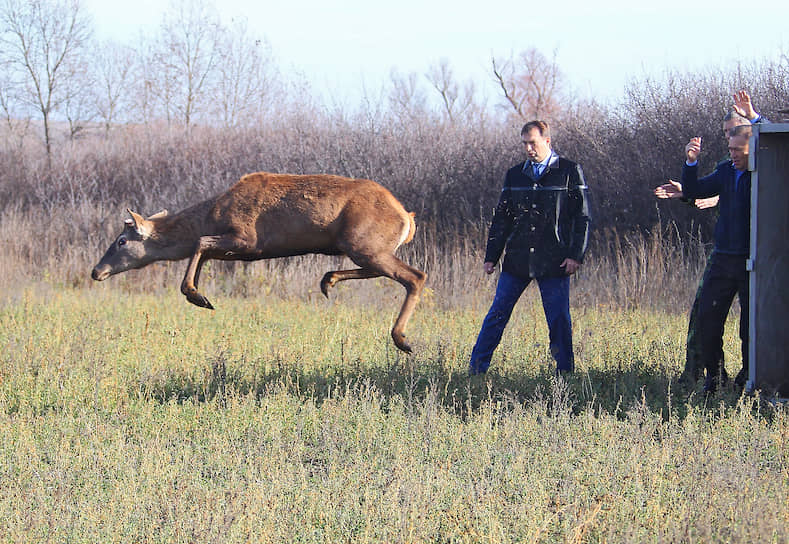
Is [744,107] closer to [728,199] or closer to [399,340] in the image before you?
[728,199]

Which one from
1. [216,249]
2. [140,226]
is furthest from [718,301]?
[140,226]

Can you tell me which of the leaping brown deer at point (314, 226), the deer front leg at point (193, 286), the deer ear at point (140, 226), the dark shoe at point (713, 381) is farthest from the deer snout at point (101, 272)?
the dark shoe at point (713, 381)

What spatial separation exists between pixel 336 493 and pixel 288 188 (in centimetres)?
352

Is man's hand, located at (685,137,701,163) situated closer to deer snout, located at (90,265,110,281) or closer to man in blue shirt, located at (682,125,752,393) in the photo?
man in blue shirt, located at (682,125,752,393)

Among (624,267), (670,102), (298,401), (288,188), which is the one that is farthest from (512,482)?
(670,102)

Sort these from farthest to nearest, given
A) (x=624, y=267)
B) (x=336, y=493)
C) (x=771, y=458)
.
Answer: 1. (x=624, y=267)
2. (x=771, y=458)
3. (x=336, y=493)

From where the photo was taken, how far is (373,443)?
6227mm

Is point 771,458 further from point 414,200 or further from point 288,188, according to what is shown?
point 414,200

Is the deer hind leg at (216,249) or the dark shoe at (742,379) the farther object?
the deer hind leg at (216,249)

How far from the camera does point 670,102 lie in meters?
16.0

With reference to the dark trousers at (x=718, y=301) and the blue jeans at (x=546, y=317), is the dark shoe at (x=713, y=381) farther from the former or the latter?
the blue jeans at (x=546, y=317)

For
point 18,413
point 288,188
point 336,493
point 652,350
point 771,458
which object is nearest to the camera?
point 336,493

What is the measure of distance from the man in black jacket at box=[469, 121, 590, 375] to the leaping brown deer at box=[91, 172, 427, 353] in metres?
0.90

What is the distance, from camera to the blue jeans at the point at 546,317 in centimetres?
752
